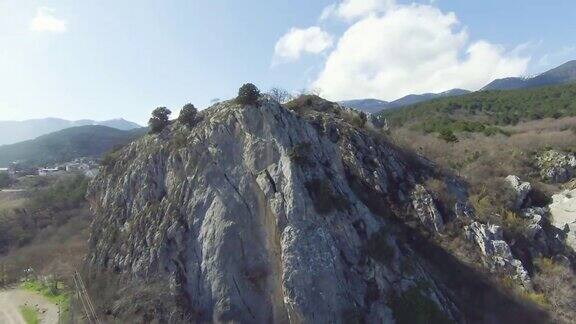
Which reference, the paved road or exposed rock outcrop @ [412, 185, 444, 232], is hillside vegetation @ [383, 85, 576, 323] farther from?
the paved road

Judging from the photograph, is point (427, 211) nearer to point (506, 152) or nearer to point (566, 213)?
point (566, 213)

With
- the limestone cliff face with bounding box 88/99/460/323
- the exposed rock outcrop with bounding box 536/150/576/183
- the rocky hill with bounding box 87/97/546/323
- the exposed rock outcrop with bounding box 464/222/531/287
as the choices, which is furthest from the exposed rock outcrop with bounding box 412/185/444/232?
the exposed rock outcrop with bounding box 536/150/576/183

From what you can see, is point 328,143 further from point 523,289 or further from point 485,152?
point 485,152

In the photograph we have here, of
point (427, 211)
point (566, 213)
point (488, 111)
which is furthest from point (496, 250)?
point (488, 111)

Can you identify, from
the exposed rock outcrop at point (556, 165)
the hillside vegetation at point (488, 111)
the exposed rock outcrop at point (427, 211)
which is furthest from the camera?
the hillside vegetation at point (488, 111)

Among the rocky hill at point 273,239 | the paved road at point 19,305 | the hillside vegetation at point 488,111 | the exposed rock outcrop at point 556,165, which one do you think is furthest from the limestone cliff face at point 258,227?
the hillside vegetation at point 488,111

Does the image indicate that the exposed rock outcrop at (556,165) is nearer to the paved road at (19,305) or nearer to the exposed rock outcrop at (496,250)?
the exposed rock outcrop at (496,250)
